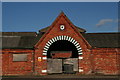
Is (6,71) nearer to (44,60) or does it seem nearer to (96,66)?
(44,60)

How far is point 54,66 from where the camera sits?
34688 mm

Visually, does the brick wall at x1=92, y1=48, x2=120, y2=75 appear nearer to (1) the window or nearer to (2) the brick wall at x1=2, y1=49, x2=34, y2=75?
(2) the brick wall at x1=2, y1=49, x2=34, y2=75

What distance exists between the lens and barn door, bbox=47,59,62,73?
34250mm

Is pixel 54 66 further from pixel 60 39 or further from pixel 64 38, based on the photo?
pixel 64 38

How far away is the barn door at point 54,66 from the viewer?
34.2 metres

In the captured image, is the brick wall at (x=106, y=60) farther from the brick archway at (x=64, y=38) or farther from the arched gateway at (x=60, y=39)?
the brick archway at (x=64, y=38)

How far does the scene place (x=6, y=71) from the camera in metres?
33.8

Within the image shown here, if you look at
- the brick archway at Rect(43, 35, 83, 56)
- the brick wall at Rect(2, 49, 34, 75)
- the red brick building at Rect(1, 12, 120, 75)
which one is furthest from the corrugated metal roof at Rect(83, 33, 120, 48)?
the brick wall at Rect(2, 49, 34, 75)

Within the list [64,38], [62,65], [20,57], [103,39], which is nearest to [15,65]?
[20,57]

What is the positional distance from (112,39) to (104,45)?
3447mm

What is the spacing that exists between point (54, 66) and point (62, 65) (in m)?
1.33

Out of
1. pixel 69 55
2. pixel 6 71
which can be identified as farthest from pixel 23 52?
pixel 69 55

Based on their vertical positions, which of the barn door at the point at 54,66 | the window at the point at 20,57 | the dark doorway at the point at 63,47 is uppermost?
the dark doorway at the point at 63,47

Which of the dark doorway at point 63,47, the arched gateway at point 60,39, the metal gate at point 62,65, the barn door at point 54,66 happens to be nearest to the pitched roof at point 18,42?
the arched gateway at point 60,39
